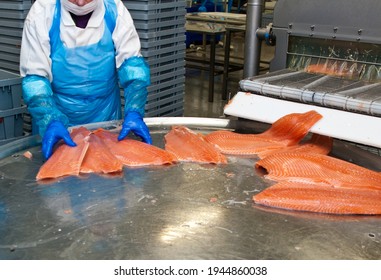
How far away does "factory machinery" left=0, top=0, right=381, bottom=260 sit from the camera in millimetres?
1527

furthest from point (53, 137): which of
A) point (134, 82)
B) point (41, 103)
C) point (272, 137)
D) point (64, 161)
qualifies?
point (272, 137)

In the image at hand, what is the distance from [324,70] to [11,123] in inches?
79.9

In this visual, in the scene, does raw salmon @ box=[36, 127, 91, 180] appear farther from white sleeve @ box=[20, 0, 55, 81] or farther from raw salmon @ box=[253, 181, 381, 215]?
raw salmon @ box=[253, 181, 381, 215]

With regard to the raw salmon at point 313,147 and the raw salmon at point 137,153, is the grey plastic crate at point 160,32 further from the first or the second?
the raw salmon at point 313,147

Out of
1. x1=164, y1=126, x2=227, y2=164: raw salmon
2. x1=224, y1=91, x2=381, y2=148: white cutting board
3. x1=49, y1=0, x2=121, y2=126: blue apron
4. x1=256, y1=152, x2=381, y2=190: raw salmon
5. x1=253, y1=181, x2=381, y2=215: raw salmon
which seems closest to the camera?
x1=253, y1=181, x2=381, y2=215: raw salmon

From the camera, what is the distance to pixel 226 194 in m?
1.88

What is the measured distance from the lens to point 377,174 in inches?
79.0

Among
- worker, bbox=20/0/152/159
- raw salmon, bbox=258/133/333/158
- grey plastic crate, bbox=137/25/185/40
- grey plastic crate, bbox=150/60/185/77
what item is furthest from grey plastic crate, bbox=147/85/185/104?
raw salmon, bbox=258/133/333/158

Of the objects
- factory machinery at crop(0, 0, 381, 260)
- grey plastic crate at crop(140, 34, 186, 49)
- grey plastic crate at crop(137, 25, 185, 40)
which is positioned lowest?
factory machinery at crop(0, 0, 381, 260)

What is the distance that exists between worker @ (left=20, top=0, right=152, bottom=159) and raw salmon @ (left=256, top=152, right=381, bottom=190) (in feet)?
2.13

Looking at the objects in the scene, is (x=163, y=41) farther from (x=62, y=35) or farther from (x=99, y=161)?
(x=99, y=161)

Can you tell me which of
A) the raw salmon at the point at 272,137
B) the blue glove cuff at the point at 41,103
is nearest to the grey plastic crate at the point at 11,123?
the blue glove cuff at the point at 41,103

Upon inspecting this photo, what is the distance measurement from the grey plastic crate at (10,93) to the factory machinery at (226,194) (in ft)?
2.86

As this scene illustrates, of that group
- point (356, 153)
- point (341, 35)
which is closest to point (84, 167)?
point (356, 153)
